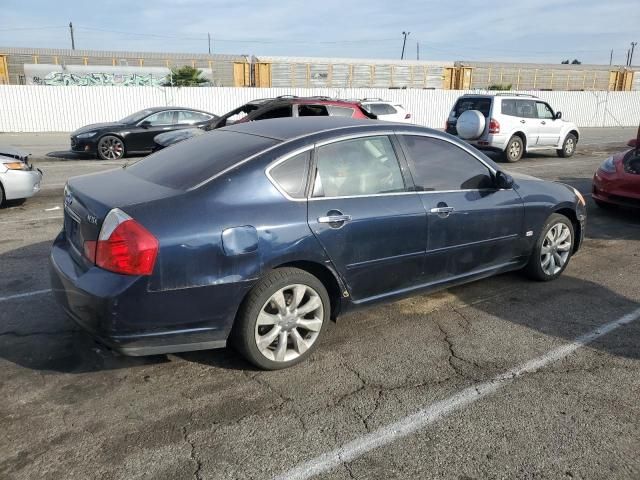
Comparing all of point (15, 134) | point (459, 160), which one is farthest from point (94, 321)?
point (15, 134)

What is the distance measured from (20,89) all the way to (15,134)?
1.78 m

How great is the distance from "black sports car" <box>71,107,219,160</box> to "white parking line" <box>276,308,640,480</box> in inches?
444

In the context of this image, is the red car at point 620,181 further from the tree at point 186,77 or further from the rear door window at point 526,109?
the tree at point 186,77

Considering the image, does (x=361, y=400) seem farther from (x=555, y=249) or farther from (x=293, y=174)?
(x=555, y=249)

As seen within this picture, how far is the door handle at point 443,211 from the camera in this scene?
4.15 m

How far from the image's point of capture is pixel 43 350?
3783 mm

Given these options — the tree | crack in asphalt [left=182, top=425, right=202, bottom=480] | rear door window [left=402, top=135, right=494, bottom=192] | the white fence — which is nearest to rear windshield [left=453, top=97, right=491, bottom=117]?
rear door window [left=402, top=135, right=494, bottom=192]

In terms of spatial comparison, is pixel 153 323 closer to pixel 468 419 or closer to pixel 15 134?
pixel 468 419

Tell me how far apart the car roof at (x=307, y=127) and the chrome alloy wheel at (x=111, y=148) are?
1086cm

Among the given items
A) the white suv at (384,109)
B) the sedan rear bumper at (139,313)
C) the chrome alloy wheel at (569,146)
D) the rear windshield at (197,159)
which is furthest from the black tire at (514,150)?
the sedan rear bumper at (139,313)

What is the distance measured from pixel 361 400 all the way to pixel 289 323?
662 millimetres

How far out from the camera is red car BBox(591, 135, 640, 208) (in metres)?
7.82

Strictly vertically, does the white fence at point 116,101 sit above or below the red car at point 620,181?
above

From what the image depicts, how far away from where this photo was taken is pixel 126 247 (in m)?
3.05
